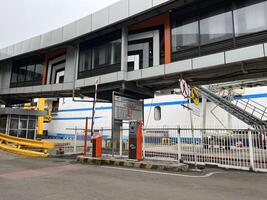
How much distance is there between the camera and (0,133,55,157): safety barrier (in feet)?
44.9

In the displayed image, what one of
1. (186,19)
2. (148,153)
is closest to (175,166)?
(148,153)

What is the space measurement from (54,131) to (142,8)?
35684 mm

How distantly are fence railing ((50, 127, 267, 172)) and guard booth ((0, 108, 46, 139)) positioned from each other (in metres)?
14.4

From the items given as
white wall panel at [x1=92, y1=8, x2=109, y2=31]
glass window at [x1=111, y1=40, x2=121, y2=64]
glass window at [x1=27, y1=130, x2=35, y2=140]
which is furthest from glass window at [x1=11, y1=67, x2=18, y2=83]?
glass window at [x1=111, y1=40, x2=121, y2=64]

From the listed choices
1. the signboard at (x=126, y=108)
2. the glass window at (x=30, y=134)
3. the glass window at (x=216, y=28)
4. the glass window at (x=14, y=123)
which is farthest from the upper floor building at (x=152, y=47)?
the glass window at (x=30, y=134)

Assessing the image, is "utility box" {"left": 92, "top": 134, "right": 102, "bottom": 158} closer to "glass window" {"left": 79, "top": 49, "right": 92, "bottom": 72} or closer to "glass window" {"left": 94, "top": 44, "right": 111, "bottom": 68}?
"glass window" {"left": 94, "top": 44, "right": 111, "bottom": 68}

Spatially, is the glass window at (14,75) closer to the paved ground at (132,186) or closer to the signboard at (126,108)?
the signboard at (126,108)

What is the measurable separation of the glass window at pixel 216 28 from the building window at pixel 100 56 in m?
4.74

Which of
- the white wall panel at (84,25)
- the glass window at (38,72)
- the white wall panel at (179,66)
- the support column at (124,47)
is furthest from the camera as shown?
the glass window at (38,72)

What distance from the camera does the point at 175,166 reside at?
8.45 m

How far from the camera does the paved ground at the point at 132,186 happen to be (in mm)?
5102

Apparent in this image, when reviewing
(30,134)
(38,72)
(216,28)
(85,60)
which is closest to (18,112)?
(30,134)

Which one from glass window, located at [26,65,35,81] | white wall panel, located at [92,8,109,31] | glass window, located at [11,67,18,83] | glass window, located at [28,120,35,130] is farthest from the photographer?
glass window, located at [28,120,35,130]

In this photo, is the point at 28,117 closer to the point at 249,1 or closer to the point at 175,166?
the point at 175,166
